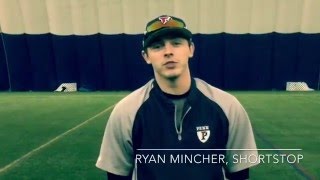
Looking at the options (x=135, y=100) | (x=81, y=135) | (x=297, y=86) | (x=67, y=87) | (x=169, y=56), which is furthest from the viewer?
(x=67, y=87)

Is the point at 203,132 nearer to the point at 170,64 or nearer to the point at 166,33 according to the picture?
the point at 170,64

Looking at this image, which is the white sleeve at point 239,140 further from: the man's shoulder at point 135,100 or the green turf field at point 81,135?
the green turf field at point 81,135

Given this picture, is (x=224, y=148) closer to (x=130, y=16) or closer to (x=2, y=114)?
(x=2, y=114)

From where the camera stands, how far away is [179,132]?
2256 mm

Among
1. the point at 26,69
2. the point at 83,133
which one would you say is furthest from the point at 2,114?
the point at 26,69

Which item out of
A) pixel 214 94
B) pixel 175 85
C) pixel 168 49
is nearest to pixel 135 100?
pixel 175 85

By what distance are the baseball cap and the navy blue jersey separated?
0.31 m

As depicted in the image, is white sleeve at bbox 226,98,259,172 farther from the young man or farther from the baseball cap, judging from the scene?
the baseball cap

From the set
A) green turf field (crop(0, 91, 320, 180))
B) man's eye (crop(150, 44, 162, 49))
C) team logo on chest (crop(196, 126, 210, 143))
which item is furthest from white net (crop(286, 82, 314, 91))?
man's eye (crop(150, 44, 162, 49))

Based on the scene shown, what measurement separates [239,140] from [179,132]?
16.3 inches

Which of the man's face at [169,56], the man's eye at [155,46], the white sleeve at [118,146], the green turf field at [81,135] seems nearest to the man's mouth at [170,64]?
the man's face at [169,56]

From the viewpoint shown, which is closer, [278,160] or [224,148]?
[224,148]

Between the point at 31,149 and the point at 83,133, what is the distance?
4.24 ft

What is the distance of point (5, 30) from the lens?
16.4m
